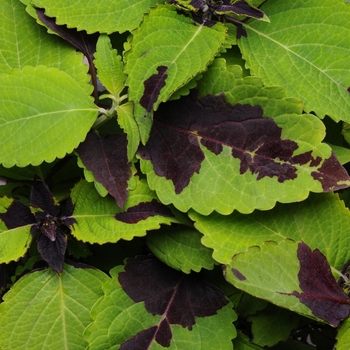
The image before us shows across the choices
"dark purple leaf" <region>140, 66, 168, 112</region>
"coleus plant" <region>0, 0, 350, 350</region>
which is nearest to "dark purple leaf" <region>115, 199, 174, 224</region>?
"coleus plant" <region>0, 0, 350, 350</region>

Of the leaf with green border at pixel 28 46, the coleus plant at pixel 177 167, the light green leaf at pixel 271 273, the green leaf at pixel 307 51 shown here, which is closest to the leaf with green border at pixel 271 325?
the coleus plant at pixel 177 167

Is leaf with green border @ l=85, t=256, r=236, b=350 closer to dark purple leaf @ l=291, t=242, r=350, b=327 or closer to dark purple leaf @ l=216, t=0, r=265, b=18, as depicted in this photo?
dark purple leaf @ l=291, t=242, r=350, b=327

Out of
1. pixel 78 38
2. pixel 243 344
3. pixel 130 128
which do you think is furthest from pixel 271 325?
pixel 78 38

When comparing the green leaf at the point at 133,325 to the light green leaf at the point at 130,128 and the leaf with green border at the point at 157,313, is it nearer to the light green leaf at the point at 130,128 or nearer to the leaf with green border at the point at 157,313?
the leaf with green border at the point at 157,313

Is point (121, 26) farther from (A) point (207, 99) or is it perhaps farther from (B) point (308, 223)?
(B) point (308, 223)

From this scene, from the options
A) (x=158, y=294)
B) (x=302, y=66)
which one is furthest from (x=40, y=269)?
(x=302, y=66)
